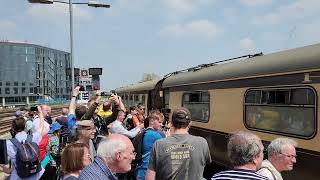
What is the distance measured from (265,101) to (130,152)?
4.98 meters

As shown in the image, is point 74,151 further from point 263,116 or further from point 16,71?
point 16,71

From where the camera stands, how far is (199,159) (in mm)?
5230

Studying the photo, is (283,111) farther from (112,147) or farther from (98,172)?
(98,172)

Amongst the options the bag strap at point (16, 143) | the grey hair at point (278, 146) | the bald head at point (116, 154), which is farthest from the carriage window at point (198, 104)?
the bald head at point (116, 154)

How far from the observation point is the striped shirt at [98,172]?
138 inches

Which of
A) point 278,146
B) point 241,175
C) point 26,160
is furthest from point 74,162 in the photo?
point 26,160

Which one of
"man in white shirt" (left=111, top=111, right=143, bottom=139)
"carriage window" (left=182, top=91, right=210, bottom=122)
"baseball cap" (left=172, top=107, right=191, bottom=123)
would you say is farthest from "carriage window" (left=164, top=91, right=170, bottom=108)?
"baseball cap" (left=172, top=107, right=191, bottom=123)

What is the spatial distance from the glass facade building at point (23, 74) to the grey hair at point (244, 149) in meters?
105

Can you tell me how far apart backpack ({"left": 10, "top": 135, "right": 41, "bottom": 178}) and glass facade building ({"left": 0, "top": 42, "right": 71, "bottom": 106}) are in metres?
101

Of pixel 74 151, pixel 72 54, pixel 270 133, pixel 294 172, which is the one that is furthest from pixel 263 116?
pixel 72 54

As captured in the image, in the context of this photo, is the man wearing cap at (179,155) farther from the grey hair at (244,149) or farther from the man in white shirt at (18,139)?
the man in white shirt at (18,139)

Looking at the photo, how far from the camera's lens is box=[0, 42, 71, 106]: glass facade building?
110062mm

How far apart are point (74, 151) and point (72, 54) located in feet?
46.4

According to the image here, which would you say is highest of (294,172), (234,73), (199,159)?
(234,73)
